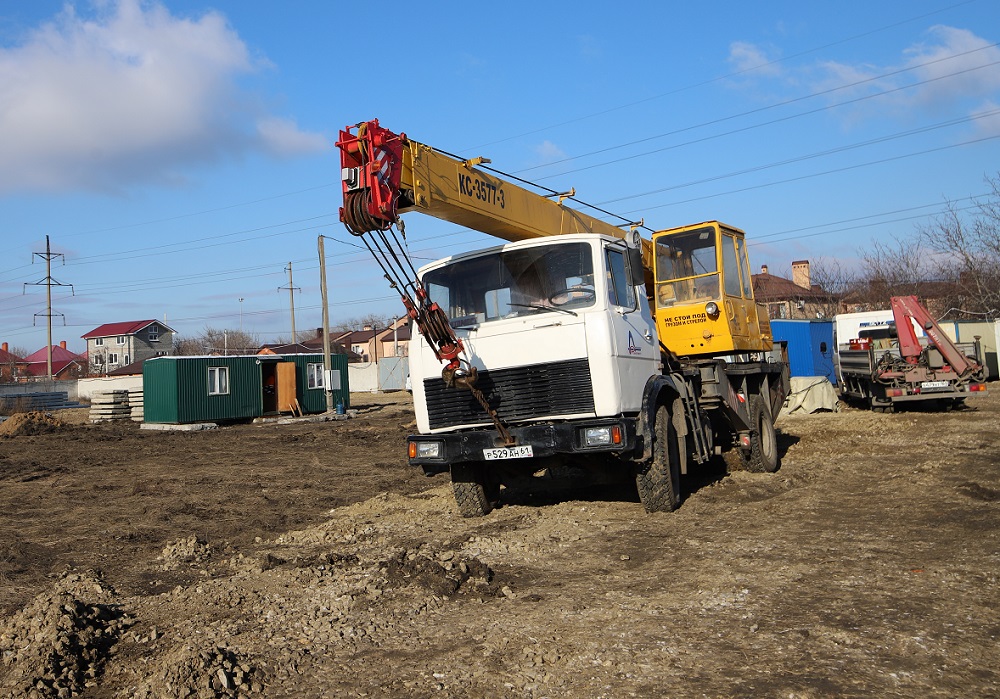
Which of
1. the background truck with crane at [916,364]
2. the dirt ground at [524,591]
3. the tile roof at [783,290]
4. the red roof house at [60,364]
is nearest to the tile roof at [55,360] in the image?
the red roof house at [60,364]

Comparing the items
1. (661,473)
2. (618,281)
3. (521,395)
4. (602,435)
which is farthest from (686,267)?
(602,435)

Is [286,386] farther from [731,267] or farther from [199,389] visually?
[731,267]

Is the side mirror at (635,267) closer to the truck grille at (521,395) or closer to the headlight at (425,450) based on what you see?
the truck grille at (521,395)

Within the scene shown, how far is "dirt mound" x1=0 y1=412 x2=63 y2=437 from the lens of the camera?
28047 mm

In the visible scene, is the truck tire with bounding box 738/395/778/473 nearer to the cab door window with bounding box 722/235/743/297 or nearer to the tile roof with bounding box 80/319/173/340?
the cab door window with bounding box 722/235/743/297

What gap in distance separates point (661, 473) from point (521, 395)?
1.65 metres

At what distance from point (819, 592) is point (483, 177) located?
16.6 ft

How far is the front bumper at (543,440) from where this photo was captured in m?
7.16

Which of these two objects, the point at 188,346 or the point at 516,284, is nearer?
the point at 516,284

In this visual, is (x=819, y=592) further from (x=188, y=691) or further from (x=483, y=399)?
(x=188, y=691)

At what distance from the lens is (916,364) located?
62.9 feet

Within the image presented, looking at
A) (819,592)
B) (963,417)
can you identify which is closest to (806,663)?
(819,592)

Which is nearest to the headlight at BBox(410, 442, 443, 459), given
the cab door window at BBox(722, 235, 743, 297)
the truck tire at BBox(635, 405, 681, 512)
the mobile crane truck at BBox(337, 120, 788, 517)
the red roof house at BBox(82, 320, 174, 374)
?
the mobile crane truck at BBox(337, 120, 788, 517)

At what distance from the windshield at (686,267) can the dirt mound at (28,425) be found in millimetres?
25283
